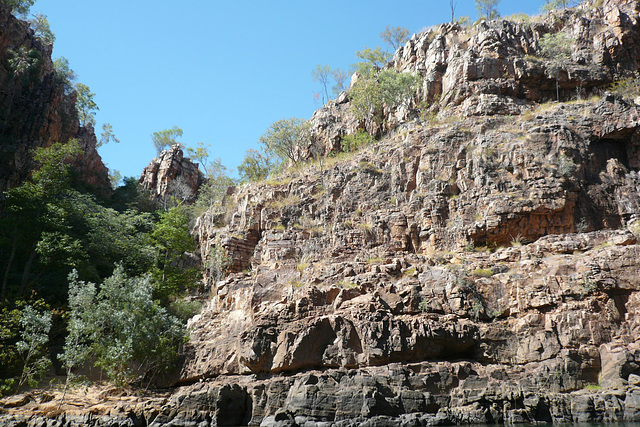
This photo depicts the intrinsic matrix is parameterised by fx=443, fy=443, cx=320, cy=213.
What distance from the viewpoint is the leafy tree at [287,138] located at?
144 feet

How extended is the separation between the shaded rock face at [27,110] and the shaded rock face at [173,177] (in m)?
8.82

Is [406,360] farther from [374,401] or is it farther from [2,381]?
[2,381]

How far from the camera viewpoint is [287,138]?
4397 cm

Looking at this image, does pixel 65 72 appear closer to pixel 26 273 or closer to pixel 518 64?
pixel 26 273

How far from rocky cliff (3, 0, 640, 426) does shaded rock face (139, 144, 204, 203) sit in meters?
21.7

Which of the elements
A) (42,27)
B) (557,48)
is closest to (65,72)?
(42,27)

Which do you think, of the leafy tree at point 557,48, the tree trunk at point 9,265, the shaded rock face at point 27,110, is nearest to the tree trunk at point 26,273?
the tree trunk at point 9,265

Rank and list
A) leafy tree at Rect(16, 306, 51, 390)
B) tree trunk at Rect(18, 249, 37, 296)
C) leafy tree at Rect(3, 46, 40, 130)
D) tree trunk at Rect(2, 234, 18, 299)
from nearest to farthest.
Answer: leafy tree at Rect(16, 306, 51, 390) → tree trunk at Rect(2, 234, 18, 299) → tree trunk at Rect(18, 249, 37, 296) → leafy tree at Rect(3, 46, 40, 130)

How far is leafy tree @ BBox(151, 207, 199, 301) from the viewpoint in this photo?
A: 31.8 metres

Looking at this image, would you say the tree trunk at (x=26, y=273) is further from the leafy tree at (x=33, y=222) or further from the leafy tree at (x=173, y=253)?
the leafy tree at (x=173, y=253)

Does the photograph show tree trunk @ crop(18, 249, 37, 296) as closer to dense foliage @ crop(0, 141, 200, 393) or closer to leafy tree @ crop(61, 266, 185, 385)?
dense foliage @ crop(0, 141, 200, 393)

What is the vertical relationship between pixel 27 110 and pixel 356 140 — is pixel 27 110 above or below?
above

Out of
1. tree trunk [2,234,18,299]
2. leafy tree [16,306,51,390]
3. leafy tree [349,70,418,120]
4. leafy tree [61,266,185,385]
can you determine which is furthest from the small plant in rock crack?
tree trunk [2,234,18,299]

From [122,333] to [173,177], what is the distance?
37690mm
